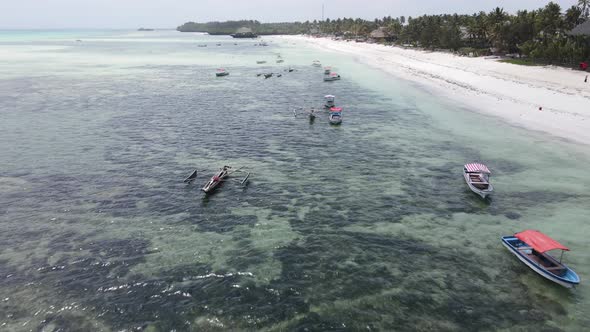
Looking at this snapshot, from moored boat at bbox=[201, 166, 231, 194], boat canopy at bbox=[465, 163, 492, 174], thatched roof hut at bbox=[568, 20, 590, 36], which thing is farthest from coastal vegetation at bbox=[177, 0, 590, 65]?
moored boat at bbox=[201, 166, 231, 194]

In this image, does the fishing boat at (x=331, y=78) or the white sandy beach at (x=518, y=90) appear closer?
the white sandy beach at (x=518, y=90)

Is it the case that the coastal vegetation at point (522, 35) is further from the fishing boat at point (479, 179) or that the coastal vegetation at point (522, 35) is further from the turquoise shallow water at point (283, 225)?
the fishing boat at point (479, 179)

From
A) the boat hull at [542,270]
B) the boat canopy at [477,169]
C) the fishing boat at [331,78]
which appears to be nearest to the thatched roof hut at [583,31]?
the fishing boat at [331,78]

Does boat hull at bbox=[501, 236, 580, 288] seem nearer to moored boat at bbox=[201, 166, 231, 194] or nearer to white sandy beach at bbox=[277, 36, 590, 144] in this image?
moored boat at bbox=[201, 166, 231, 194]

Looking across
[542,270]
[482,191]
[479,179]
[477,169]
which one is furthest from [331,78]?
[542,270]

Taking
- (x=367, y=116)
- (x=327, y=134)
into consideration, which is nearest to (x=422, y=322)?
(x=327, y=134)

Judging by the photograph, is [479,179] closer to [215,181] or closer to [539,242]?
[539,242]

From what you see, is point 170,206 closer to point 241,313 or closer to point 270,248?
point 270,248

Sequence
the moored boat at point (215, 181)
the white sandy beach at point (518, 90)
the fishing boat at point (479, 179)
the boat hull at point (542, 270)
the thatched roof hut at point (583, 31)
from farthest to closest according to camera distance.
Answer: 1. the thatched roof hut at point (583, 31)
2. the white sandy beach at point (518, 90)
3. the moored boat at point (215, 181)
4. the fishing boat at point (479, 179)
5. the boat hull at point (542, 270)
